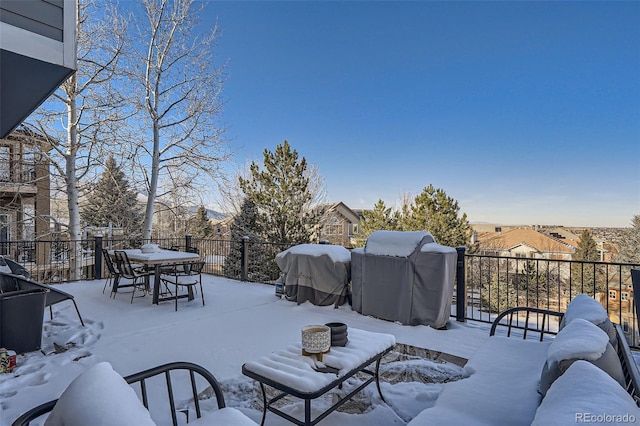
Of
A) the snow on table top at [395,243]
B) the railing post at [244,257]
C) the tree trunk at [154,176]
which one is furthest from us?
the tree trunk at [154,176]

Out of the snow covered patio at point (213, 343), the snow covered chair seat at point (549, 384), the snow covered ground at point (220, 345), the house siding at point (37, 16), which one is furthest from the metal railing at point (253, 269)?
the snow covered chair seat at point (549, 384)

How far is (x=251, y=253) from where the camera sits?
575 inches

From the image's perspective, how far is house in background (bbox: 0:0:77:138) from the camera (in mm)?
2354

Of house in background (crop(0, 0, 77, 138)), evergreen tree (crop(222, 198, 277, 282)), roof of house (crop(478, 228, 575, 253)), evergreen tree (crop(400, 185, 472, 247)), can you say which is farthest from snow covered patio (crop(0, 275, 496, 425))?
roof of house (crop(478, 228, 575, 253))

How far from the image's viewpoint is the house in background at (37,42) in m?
2.35

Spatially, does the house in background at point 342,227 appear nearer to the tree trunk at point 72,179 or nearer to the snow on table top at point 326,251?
the tree trunk at point 72,179

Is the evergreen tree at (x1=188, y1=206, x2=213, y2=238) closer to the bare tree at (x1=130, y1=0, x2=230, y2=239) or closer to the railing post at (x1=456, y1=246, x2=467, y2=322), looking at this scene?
the bare tree at (x1=130, y1=0, x2=230, y2=239)

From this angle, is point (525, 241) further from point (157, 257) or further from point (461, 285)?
point (157, 257)

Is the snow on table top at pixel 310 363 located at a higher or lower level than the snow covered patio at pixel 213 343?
higher

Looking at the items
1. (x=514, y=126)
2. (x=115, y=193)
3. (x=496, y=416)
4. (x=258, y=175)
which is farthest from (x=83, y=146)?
(x=514, y=126)

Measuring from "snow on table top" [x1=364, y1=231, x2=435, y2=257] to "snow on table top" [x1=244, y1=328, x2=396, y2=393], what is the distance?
2126 millimetres

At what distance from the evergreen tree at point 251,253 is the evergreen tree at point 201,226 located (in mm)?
5992

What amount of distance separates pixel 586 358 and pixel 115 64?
1290cm

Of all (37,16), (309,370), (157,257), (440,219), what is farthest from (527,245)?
(37,16)
